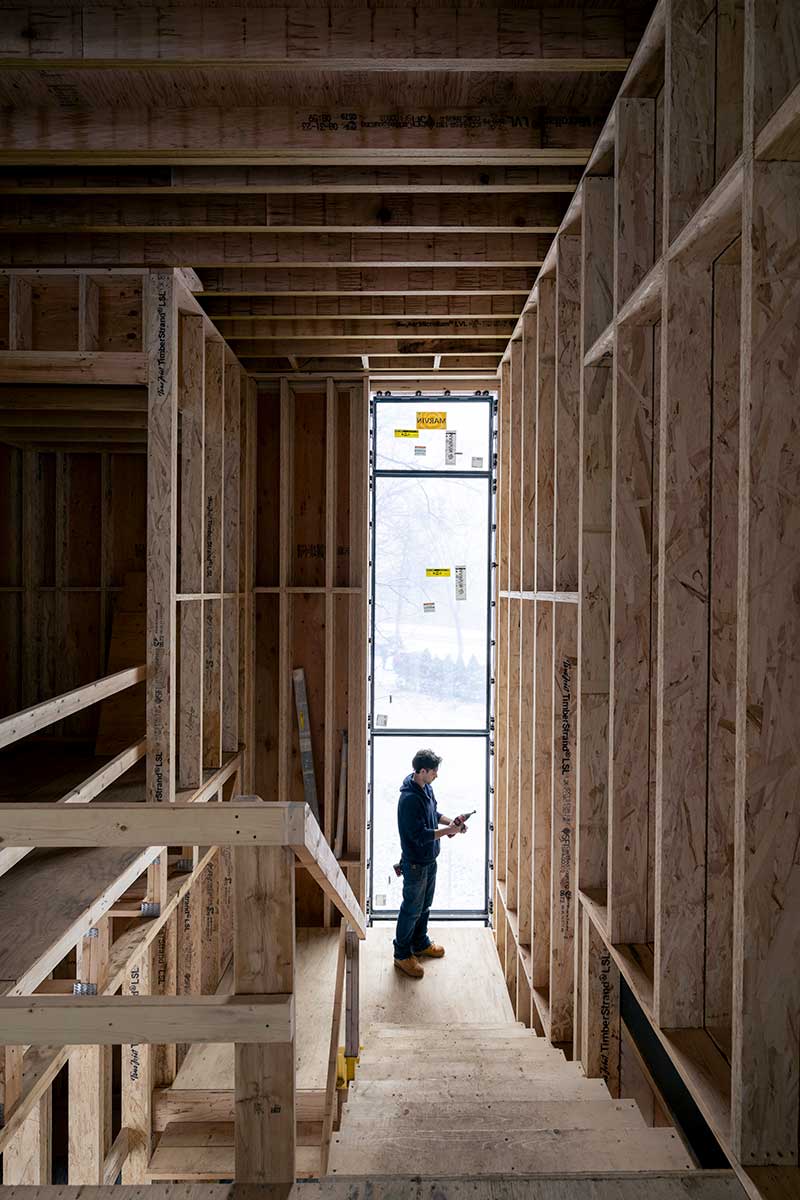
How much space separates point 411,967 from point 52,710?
4.28m

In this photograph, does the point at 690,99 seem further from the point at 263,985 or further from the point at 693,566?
the point at 263,985

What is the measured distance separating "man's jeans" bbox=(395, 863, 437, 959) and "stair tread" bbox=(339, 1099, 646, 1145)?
122 inches

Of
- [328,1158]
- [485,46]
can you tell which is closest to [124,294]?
[485,46]

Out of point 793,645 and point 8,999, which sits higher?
point 793,645

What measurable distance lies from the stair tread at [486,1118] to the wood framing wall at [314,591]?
13.2 ft

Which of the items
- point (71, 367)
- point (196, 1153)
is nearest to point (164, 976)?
point (196, 1153)

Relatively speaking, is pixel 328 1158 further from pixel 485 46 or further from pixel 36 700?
pixel 36 700

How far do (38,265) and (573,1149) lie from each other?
454 cm

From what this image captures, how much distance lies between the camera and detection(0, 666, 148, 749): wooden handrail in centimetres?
265

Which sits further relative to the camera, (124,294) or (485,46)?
(124,294)

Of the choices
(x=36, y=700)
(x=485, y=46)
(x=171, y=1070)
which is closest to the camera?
(x=485, y=46)

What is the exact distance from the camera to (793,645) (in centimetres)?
188

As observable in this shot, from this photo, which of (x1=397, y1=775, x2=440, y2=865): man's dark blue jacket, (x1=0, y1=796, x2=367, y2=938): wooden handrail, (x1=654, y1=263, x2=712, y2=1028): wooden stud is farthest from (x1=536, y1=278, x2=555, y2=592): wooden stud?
(x1=0, y1=796, x2=367, y2=938): wooden handrail

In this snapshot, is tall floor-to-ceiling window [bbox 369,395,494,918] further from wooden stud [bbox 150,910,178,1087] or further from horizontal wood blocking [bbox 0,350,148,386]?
horizontal wood blocking [bbox 0,350,148,386]
